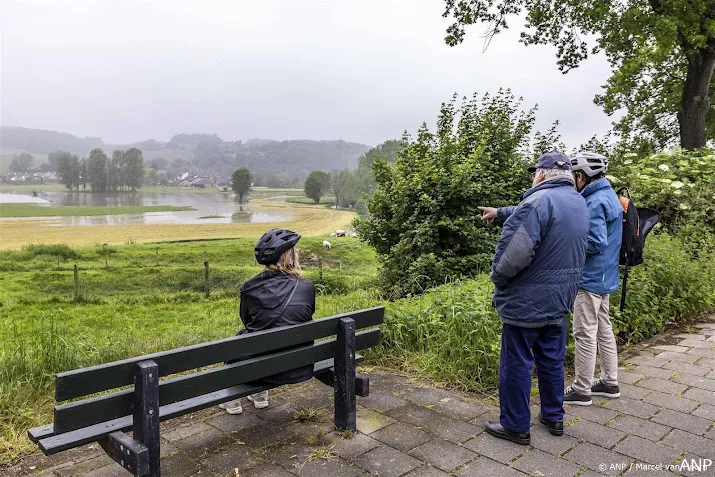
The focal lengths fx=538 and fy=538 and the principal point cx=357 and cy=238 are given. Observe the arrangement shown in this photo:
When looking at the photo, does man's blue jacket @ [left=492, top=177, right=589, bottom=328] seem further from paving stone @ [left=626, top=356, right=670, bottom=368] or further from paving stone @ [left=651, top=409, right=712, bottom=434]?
paving stone @ [left=626, top=356, right=670, bottom=368]

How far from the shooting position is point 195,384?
114 inches

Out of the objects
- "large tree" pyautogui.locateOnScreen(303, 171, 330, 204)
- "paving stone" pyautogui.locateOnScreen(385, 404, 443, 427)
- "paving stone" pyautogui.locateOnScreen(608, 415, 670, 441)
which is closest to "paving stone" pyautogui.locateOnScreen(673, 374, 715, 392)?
"paving stone" pyautogui.locateOnScreen(608, 415, 670, 441)

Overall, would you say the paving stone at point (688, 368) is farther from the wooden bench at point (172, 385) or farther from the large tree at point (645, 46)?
the large tree at point (645, 46)

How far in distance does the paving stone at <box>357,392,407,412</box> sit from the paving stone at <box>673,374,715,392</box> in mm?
2387

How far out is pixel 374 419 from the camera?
3709 mm

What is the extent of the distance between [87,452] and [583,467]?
292 centimetres

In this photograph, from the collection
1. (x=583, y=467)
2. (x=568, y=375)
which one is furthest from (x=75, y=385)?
(x=568, y=375)

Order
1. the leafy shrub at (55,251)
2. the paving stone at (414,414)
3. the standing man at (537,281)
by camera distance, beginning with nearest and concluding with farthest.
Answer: the standing man at (537,281) → the paving stone at (414,414) → the leafy shrub at (55,251)

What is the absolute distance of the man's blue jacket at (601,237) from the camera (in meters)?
3.80

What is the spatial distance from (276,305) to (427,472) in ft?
4.44

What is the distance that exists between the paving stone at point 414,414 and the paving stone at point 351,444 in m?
0.38

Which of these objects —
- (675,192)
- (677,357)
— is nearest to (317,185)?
(675,192)

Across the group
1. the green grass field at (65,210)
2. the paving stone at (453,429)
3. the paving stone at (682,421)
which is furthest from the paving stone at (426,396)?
the green grass field at (65,210)

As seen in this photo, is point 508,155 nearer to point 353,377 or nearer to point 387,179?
point 387,179
